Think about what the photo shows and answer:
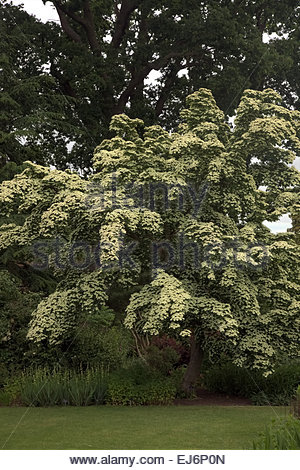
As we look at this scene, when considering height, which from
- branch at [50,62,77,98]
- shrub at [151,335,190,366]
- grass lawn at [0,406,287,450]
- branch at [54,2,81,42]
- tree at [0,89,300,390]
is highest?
branch at [54,2,81,42]

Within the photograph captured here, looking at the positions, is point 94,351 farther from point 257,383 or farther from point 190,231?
point 190,231

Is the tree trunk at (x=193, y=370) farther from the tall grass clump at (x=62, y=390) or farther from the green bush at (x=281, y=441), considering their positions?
the green bush at (x=281, y=441)

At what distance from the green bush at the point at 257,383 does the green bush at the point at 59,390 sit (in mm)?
3234

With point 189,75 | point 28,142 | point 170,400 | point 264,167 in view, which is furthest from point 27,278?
point 189,75

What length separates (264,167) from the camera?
13.8 meters

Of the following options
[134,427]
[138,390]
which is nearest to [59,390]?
[138,390]

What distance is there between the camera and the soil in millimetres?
13805

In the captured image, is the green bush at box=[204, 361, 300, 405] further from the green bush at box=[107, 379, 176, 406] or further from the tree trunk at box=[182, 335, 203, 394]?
the green bush at box=[107, 379, 176, 406]

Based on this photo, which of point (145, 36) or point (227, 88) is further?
point (145, 36)

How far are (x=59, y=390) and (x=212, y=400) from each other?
3.67 m

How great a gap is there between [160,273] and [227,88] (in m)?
13.0

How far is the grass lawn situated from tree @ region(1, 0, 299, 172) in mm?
11512

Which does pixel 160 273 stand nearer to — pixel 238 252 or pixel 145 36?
pixel 238 252

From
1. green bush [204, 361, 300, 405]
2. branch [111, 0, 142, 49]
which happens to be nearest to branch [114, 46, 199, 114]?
branch [111, 0, 142, 49]
